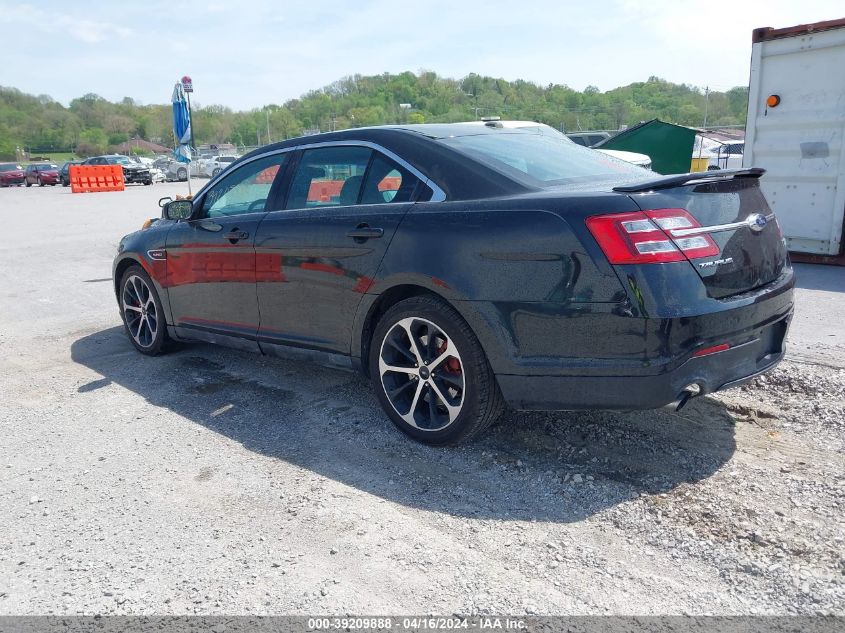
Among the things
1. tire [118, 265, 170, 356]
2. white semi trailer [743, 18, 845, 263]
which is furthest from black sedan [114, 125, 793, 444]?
white semi trailer [743, 18, 845, 263]

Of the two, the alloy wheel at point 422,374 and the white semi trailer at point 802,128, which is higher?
the white semi trailer at point 802,128

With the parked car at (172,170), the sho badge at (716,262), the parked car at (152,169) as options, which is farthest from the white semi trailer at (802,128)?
the parked car at (172,170)

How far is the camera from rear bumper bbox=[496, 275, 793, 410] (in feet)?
10.0

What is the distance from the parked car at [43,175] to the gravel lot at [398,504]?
4413 cm

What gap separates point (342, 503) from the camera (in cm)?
328

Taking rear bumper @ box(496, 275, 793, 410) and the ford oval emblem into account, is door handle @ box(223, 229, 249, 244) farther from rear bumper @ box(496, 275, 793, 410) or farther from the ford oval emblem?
the ford oval emblem

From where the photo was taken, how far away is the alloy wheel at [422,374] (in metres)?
3.62

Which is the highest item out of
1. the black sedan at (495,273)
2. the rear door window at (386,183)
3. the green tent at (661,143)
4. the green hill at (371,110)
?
the green hill at (371,110)

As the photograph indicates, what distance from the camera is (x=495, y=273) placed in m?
3.34

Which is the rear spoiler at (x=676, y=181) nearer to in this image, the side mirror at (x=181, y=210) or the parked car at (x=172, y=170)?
the side mirror at (x=181, y=210)

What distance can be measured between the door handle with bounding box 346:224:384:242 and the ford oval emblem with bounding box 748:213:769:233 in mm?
1816

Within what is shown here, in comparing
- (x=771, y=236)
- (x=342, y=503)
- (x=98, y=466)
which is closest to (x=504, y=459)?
(x=342, y=503)

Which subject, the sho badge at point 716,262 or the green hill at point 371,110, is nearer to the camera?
the sho badge at point 716,262

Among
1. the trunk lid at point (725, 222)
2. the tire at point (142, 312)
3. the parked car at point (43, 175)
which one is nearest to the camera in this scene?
the trunk lid at point (725, 222)
